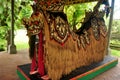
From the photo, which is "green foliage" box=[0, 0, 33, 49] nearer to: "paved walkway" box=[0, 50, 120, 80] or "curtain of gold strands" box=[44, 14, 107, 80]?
"paved walkway" box=[0, 50, 120, 80]

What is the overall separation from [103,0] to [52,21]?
1729mm

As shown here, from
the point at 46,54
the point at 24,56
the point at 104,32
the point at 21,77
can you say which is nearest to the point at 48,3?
the point at 46,54

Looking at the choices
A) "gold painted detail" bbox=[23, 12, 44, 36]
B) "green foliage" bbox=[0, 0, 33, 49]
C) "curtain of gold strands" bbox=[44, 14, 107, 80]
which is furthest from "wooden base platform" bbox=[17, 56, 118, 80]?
"green foliage" bbox=[0, 0, 33, 49]

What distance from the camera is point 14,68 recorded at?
4.02 m

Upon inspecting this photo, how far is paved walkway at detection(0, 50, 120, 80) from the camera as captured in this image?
363 centimetres

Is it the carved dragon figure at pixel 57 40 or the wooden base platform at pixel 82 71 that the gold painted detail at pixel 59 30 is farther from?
the wooden base platform at pixel 82 71

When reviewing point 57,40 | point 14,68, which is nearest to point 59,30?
point 57,40

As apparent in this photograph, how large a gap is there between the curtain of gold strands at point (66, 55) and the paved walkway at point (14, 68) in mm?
493

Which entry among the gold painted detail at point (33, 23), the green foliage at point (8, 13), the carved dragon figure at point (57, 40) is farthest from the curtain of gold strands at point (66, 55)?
the green foliage at point (8, 13)

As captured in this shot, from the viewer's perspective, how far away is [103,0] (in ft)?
12.9

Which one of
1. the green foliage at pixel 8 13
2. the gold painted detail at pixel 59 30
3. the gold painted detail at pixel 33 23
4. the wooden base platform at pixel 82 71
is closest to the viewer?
the gold painted detail at pixel 33 23

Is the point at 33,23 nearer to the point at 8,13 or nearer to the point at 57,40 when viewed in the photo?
the point at 57,40

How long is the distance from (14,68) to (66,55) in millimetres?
1592

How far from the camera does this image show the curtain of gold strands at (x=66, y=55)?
276cm
